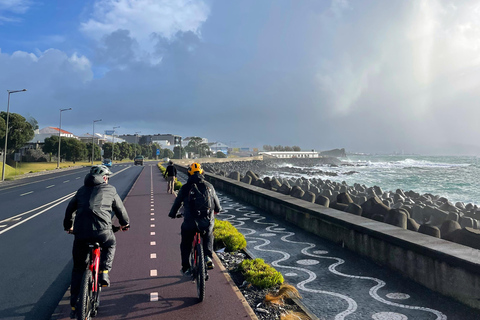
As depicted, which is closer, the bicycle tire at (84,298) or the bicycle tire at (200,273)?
the bicycle tire at (84,298)

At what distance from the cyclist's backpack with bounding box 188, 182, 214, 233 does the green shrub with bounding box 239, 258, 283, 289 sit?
1190 millimetres

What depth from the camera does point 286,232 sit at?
10.5m

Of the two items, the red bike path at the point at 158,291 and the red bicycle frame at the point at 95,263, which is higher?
the red bicycle frame at the point at 95,263

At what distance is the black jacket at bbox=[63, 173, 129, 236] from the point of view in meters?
4.20

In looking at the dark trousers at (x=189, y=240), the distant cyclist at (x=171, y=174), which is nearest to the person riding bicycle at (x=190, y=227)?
the dark trousers at (x=189, y=240)

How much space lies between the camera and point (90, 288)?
13.6 feet

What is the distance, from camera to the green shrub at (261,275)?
5672 millimetres

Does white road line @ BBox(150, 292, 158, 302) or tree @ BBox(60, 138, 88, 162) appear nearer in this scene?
white road line @ BBox(150, 292, 158, 302)

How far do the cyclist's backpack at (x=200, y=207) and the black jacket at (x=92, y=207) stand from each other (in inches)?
46.3

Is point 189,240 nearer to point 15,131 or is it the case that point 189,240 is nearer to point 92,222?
point 92,222

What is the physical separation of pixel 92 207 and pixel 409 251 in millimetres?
4918

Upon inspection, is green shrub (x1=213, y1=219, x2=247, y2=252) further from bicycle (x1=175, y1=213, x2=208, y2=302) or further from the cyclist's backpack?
the cyclist's backpack

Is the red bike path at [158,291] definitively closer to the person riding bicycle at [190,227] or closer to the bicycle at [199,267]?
the bicycle at [199,267]

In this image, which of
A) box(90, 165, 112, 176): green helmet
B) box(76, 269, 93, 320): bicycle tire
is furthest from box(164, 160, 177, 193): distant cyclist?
box(76, 269, 93, 320): bicycle tire
